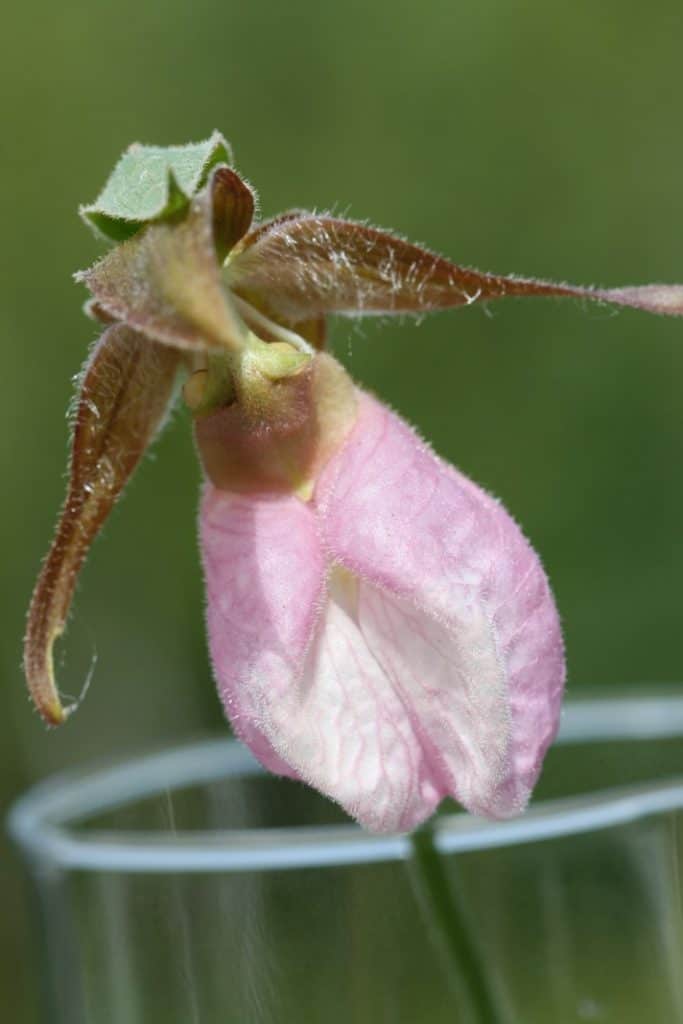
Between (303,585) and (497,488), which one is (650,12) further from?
(303,585)

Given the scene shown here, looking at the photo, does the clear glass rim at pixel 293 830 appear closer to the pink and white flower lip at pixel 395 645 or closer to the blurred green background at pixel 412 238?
the pink and white flower lip at pixel 395 645

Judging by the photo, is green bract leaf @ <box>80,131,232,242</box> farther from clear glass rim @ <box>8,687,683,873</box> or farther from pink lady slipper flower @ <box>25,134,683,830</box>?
clear glass rim @ <box>8,687,683,873</box>

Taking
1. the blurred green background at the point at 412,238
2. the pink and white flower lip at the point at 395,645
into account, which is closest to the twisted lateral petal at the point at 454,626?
the pink and white flower lip at the point at 395,645

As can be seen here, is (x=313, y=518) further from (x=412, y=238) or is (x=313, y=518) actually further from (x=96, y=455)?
(x=412, y=238)

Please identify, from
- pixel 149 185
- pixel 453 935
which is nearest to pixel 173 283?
pixel 149 185

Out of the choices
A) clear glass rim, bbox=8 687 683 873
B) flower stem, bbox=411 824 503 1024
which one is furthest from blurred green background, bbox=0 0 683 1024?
flower stem, bbox=411 824 503 1024

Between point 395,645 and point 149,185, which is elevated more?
point 149,185

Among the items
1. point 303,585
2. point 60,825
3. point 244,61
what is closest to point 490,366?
point 244,61
